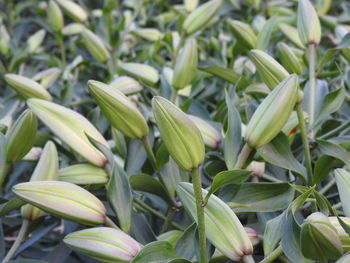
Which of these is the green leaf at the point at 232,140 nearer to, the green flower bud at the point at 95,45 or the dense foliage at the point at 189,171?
the dense foliage at the point at 189,171

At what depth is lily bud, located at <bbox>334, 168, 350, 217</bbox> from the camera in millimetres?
498

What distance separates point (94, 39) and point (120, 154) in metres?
0.37

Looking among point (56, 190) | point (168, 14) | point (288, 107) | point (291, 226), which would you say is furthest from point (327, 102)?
point (168, 14)

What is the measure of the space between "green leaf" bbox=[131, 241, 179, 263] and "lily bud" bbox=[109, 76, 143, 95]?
34 cm

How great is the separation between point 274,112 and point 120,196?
0.19m

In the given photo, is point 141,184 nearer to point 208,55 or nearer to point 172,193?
point 172,193

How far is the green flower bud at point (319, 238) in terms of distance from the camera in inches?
15.6

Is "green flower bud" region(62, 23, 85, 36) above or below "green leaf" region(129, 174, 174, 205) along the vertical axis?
below

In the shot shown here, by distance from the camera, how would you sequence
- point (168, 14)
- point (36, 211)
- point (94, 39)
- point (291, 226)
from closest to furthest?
point (291, 226) → point (36, 211) → point (94, 39) → point (168, 14)

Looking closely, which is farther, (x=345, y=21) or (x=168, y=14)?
(x=168, y=14)

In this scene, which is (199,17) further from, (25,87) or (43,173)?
(43,173)

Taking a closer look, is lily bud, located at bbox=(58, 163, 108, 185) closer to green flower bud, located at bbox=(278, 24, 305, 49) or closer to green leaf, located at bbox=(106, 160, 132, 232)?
green leaf, located at bbox=(106, 160, 132, 232)

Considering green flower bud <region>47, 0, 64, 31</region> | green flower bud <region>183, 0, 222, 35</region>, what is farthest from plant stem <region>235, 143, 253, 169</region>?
green flower bud <region>47, 0, 64, 31</region>

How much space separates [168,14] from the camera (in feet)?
4.35
